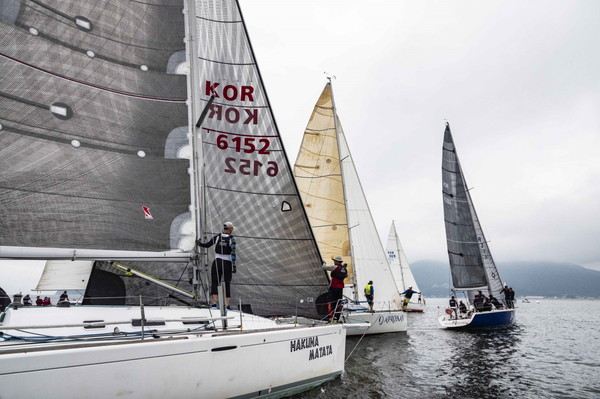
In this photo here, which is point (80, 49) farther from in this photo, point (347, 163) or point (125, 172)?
point (347, 163)

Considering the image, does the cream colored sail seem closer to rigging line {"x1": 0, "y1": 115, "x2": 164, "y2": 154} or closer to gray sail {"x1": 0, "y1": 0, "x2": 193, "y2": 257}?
gray sail {"x1": 0, "y1": 0, "x2": 193, "y2": 257}

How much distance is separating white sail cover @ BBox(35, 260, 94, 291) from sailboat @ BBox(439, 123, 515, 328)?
17635 millimetres

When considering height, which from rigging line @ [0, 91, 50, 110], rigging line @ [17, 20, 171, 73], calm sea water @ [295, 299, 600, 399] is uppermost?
rigging line @ [17, 20, 171, 73]

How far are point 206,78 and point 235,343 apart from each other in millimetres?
5652

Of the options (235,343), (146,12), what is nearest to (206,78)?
(146,12)

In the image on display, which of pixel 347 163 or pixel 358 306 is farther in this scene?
pixel 347 163

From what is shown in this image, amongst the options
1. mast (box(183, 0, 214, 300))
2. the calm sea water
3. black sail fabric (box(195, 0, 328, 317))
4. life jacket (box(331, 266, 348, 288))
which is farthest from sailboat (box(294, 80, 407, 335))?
mast (box(183, 0, 214, 300))

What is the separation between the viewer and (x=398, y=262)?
39.8 metres

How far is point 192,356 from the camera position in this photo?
13.0 ft

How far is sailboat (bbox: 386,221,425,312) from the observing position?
38.6m

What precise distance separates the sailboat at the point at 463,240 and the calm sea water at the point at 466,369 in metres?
6.71

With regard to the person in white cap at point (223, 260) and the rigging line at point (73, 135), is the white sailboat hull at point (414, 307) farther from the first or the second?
the rigging line at point (73, 135)

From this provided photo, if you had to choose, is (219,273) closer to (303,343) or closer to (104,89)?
(303,343)

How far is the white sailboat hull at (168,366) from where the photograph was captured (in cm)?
311
